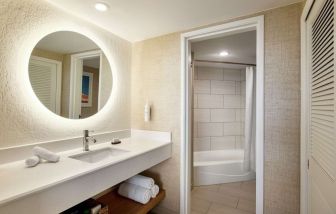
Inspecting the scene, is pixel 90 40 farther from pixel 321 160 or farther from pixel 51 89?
pixel 321 160

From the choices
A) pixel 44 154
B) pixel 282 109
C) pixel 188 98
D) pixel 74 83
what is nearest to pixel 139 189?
pixel 44 154

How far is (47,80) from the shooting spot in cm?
131

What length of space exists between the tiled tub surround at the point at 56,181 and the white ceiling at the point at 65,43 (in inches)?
33.7

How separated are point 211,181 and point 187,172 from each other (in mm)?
1099

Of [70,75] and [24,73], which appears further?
[70,75]

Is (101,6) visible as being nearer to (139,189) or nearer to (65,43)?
(65,43)

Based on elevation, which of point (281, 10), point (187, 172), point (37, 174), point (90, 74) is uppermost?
point (281, 10)

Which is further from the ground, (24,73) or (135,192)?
(24,73)

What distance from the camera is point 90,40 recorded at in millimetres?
1604

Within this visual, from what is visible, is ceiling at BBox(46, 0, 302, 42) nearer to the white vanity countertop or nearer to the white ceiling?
the white ceiling

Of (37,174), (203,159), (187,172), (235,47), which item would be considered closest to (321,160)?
(187,172)

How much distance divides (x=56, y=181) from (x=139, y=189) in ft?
3.33

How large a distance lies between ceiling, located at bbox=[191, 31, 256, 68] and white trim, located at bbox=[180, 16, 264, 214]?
0.52m

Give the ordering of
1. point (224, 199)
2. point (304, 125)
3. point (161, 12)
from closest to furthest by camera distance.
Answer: point (304, 125)
point (161, 12)
point (224, 199)
